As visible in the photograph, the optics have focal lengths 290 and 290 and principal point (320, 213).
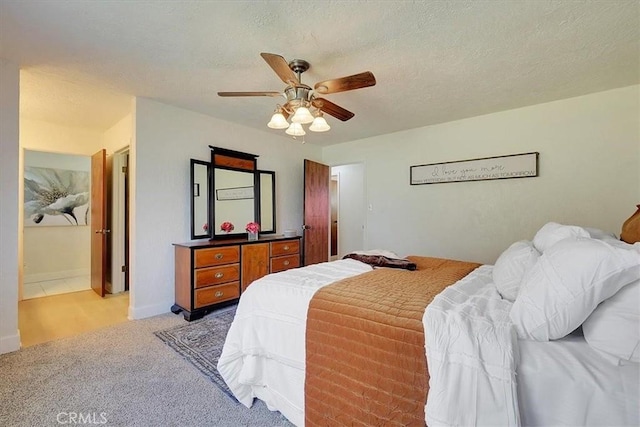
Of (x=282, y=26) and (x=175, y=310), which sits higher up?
(x=282, y=26)

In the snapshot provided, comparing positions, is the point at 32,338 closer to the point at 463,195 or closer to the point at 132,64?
the point at 132,64

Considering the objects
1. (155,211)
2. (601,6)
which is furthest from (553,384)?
(155,211)

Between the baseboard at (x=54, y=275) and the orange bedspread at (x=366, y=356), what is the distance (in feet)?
17.8

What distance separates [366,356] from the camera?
1264 millimetres

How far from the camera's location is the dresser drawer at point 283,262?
384 centimetres

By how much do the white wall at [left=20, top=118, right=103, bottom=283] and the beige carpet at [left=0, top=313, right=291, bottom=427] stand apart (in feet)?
9.46

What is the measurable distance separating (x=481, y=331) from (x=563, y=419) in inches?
12.9

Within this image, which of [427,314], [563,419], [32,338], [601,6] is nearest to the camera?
[563,419]

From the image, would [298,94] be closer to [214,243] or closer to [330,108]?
[330,108]

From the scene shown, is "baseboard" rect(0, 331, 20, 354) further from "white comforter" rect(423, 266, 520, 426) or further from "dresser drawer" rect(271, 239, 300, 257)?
"white comforter" rect(423, 266, 520, 426)

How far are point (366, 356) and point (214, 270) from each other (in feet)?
7.84

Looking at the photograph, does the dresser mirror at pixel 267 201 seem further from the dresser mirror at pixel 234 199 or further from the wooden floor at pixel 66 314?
the wooden floor at pixel 66 314

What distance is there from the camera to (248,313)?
172 cm

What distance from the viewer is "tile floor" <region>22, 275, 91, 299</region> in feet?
13.0
